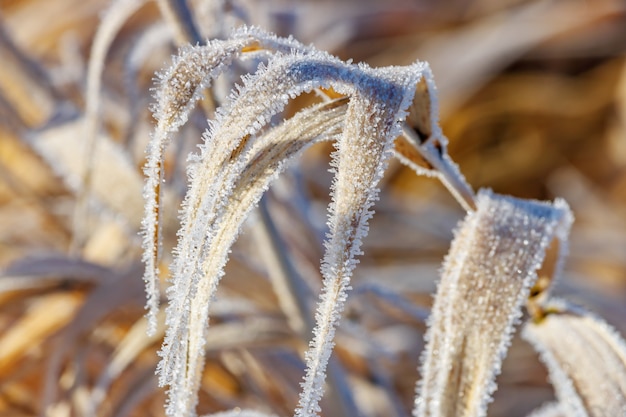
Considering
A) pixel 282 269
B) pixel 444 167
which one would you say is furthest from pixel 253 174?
pixel 282 269

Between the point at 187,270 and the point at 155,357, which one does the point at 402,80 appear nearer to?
the point at 187,270

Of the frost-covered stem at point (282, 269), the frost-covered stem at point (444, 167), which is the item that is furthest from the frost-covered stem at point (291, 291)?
the frost-covered stem at point (444, 167)

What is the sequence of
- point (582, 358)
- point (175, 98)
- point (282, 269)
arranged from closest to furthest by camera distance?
point (175, 98) → point (582, 358) → point (282, 269)

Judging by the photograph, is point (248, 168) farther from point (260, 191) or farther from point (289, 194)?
point (289, 194)

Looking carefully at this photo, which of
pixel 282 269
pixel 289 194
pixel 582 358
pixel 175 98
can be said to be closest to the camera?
pixel 175 98

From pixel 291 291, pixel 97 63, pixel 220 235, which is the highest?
pixel 97 63
